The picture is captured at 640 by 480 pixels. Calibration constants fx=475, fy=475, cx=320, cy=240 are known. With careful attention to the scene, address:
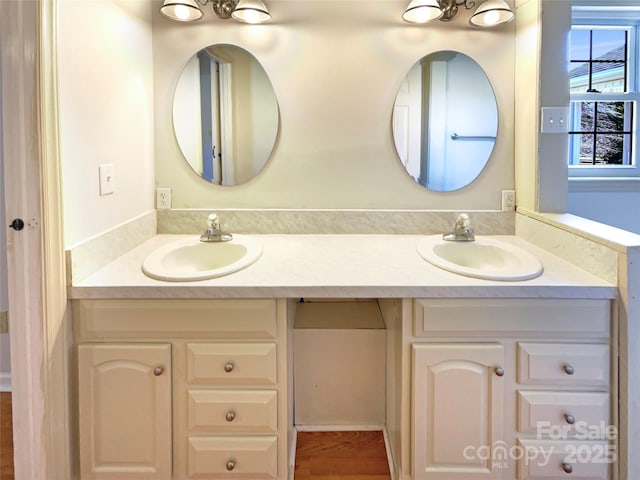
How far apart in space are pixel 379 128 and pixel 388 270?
0.81 m

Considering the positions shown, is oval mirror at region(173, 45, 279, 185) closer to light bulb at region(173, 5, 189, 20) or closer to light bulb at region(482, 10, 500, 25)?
light bulb at region(173, 5, 189, 20)

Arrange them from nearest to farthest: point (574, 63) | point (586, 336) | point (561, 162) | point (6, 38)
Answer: point (6, 38)
point (586, 336)
point (561, 162)
point (574, 63)

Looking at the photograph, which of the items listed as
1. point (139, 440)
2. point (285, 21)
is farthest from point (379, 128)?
point (139, 440)

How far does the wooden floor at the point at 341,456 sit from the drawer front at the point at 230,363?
0.53 meters

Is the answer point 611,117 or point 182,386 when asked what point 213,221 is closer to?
point 182,386

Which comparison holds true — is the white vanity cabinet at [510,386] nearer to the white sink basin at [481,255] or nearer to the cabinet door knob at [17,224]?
the white sink basin at [481,255]

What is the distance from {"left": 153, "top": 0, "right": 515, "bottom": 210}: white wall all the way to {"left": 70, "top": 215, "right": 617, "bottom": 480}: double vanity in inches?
29.1

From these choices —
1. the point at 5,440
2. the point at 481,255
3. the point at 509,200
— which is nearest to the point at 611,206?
the point at 509,200

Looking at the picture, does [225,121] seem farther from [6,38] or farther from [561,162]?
[561,162]

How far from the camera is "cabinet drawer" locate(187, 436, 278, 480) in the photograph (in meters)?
1.47

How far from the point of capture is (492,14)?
197 cm

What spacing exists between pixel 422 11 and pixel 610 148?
50.4 inches

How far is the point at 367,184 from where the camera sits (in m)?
2.14

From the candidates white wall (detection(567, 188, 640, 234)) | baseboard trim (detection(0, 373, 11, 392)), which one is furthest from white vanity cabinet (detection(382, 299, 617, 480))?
baseboard trim (detection(0, 373, 11, 392))
